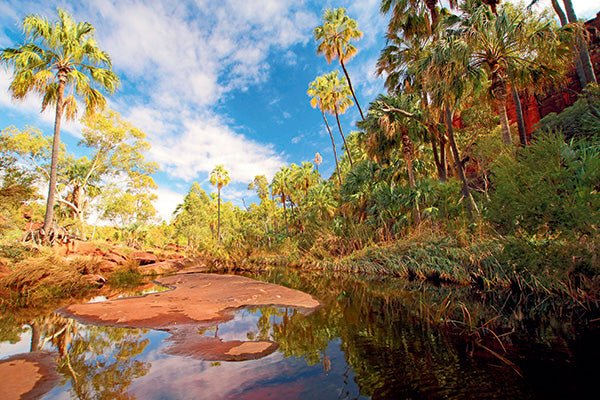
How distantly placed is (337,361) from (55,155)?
16.9 metres

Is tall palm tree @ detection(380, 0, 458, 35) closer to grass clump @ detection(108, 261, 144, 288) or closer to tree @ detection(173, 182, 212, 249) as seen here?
grass clump @ detection(108, 261, 144, 288)

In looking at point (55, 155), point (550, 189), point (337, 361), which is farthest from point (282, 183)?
point (337, 361)

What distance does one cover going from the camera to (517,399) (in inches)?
109

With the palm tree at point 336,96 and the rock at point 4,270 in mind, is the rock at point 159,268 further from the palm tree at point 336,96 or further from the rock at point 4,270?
the palm tree at point 336,96

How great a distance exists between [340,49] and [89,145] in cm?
2503

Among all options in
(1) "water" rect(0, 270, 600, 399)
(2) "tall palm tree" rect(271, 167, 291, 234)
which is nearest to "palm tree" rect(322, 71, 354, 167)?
(2) "tall palm tree" rect(271, 167, 291, 234)

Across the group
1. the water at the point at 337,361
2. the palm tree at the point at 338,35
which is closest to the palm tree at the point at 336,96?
the palm tree at the point at 338,35

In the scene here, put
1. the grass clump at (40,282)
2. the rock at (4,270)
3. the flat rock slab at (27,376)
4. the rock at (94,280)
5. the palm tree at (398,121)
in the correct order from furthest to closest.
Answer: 1. the palm tree at (398,121)
2. the rock at (94,280)
3. the rock at (4,270)
4. the grass clump at (40,282)
5. the flat rock slab at (27,376)

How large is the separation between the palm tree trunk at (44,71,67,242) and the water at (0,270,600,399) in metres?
10.1

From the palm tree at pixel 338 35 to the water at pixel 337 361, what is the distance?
22003 mm

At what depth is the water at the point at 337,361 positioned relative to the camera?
316 centimetres

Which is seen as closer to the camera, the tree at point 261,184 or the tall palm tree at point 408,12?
the tall palm tree at point 408,12

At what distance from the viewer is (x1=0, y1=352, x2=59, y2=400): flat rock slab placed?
11.1 ft

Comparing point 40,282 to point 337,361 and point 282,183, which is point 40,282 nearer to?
point 337,361
